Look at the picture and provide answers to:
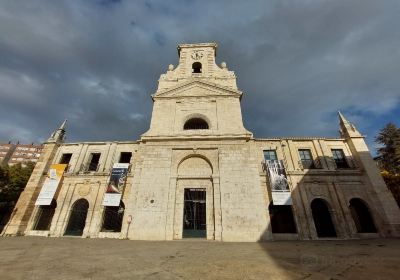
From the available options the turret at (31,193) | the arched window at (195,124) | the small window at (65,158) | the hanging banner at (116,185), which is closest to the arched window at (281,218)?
the arched window at (195,124)

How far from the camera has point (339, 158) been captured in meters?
19.4

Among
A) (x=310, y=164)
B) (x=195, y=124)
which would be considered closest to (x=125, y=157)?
(x=195, y=124)

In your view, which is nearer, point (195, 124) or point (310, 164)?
point (310, 164)

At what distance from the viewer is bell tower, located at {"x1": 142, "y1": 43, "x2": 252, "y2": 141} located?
1898 centimetres

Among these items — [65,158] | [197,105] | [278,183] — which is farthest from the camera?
[65,158]

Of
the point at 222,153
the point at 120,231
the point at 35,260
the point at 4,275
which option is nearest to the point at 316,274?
the point at 4,275

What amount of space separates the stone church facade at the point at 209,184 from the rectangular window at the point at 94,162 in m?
0.11

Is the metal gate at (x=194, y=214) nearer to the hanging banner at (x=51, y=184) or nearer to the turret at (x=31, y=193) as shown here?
the hanging banner at (x=51, y=184)

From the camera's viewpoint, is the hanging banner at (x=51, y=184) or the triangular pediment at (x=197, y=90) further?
the triangular pediment at (x=197, y=90)

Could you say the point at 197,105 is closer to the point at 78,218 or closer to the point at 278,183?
the point at 278,183

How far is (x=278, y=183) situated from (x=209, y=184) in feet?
18.9

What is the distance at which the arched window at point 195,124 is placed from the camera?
20.9 metres

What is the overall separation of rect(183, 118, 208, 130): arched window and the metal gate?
7.01m

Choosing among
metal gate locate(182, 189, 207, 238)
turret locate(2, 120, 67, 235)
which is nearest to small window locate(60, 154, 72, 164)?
turret locate(2, 120, 67, 235)
